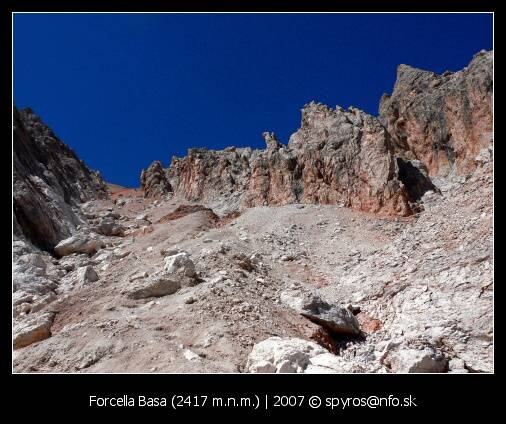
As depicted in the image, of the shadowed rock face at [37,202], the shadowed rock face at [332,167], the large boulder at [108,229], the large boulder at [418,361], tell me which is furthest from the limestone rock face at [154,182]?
the large boulder at [418,361]

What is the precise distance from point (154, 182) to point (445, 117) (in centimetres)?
4266

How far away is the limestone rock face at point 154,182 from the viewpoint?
66.1 meters

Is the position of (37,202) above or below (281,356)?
above

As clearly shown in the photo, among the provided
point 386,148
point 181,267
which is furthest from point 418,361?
point 386,148

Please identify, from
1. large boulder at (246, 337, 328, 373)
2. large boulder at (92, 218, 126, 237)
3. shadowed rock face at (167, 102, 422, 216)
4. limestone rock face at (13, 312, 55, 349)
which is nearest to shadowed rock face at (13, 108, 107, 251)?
large boulder at (92, 218, 126, 237)

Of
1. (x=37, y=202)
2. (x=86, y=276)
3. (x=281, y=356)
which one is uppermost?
(x=37, y=202)

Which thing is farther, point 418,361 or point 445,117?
point 445,117

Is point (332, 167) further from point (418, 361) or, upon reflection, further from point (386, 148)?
point (418, 361)

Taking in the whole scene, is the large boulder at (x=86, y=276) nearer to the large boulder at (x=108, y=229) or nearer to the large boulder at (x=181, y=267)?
the large boulder at (x=181, y=267)

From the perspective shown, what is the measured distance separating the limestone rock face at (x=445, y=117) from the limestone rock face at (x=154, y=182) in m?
33.5

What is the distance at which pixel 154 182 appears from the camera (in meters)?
67.6

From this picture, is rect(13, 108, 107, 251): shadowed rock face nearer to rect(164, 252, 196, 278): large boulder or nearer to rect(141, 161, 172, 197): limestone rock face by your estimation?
rect(164, 252, 196, 278): large boulder
